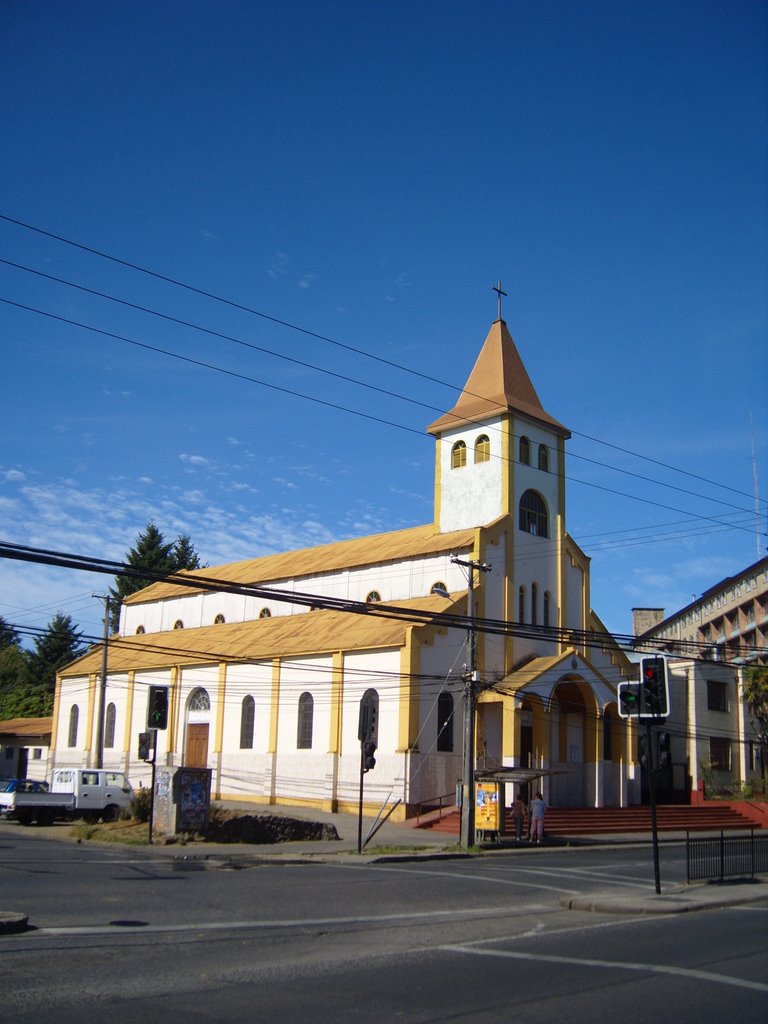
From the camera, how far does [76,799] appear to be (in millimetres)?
35281

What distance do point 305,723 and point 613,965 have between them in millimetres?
32464

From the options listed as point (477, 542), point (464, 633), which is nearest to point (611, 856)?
point (464, 633)

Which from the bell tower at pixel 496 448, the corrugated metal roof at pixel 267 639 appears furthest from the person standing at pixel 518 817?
the bell tower at pixel 496 448

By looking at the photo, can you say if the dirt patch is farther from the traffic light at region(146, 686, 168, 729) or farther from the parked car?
the parked car

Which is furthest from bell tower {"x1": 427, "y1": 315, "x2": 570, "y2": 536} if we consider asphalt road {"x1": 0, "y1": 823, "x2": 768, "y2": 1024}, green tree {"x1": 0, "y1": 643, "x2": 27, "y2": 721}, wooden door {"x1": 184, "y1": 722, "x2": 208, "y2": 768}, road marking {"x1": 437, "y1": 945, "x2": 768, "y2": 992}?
green tree {"x1": 0, "y1": 643, "x2": 27, "y2": 721}

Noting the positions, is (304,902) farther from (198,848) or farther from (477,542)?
(477,542)

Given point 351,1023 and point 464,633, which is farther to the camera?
A: point 464,633

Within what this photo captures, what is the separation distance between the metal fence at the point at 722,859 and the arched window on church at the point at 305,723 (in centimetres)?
2313

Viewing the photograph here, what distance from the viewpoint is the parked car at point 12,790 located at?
117ft

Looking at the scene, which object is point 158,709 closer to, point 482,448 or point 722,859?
point 722,859

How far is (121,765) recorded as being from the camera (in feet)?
173

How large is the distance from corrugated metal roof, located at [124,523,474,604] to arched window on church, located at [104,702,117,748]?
7830 millimetres

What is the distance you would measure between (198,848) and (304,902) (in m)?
11.7

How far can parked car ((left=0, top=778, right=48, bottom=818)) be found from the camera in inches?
1403
